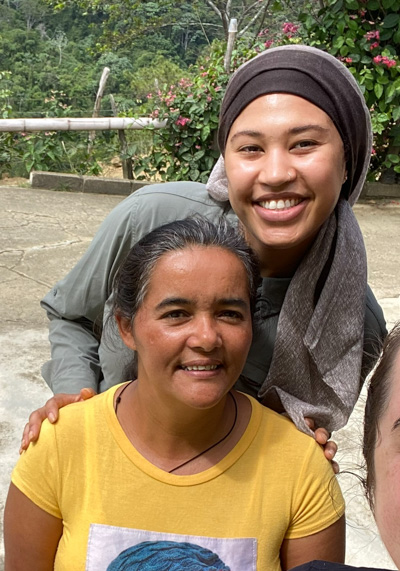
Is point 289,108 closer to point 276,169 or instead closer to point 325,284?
point 276,169

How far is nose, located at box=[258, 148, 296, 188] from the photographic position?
1.44 meters

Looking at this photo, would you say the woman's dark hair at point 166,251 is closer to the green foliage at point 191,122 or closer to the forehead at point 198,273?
the forehead at point 198,273

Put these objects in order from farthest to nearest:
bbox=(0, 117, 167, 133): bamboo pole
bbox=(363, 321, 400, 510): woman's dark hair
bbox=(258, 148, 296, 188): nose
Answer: bbox=(0, 117, 167, 133): bamboo pole < bbox=(258, 148, 296, 188): nose < bbox=(363, 321, 400, 510): woman's dark hair

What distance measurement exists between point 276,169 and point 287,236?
0.14 metres

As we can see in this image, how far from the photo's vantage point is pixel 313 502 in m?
1.40

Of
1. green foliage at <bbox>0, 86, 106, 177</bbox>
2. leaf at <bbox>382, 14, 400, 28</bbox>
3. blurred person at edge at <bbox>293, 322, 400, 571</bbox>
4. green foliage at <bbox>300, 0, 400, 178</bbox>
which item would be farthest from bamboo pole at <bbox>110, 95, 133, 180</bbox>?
blurred person at edge at <bbox>293, 322, 400, 571</bbox>

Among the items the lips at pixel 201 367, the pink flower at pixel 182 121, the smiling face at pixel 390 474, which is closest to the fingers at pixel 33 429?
the lips at pixel 201 367

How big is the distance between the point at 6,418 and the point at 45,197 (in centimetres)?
367

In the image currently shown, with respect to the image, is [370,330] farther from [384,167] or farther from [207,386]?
[384,167]

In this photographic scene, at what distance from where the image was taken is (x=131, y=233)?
1.64 metres

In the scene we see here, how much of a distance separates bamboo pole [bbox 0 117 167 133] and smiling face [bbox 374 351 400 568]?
5861 millimetres

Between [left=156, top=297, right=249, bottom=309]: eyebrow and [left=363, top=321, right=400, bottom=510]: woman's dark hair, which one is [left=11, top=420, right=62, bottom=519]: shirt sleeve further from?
[left=363, top=321, right=400, bottom=510]: woman's dark hair

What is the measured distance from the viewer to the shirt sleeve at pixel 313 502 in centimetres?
139

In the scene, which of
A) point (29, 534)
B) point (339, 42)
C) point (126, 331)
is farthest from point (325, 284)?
point (339, 42)
